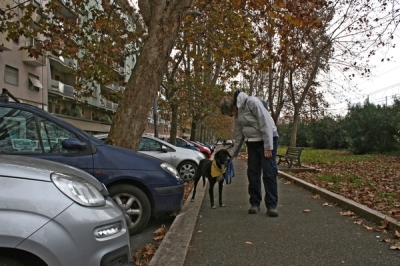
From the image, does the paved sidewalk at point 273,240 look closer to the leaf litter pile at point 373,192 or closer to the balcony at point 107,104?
the leaf litter pile at point 373,192

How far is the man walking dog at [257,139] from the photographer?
200 inches

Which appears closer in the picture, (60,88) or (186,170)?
(186,170)

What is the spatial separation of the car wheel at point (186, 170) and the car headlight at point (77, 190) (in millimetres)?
8401

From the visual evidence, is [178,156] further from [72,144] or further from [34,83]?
[34,83]

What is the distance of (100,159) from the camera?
443 centimetres

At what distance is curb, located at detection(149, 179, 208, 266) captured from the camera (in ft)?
11.2

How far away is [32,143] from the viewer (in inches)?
166

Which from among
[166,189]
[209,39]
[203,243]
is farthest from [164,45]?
[209,39]

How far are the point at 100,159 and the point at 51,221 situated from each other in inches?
97.9

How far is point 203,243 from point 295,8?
22.0ft

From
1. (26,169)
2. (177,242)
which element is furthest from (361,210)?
(26,169)

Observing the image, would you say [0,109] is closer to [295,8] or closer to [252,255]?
[252,255]

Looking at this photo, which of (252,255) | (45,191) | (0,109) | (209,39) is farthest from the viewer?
(209,39)

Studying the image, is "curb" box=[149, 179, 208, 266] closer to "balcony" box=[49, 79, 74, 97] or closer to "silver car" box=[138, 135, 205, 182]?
"silver car" box=[138, 135, 205, 182]
